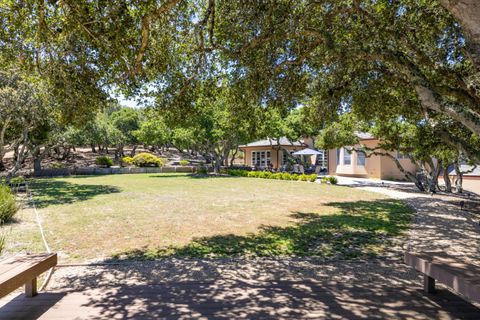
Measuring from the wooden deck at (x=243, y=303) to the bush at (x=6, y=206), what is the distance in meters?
6.37

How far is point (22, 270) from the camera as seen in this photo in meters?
3.48

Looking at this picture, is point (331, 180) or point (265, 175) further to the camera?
point (265, 175)

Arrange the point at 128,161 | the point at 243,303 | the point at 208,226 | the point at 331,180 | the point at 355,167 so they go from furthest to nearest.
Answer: the point at 128,161, the point at 355,167, the point at 331,180, the point at 208,226, the point at 243,303

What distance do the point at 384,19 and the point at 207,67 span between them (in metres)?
4.78

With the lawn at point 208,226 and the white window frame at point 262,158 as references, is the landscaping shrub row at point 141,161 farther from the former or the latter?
the lawn at point 208,226

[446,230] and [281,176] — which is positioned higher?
[281,176]

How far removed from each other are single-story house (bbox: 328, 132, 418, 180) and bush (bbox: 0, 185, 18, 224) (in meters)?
22.0

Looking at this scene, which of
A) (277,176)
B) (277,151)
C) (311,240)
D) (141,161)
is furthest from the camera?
(277,151)

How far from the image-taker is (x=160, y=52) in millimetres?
8016

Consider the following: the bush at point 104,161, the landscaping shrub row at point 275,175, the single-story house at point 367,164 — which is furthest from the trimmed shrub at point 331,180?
the bush at point 104,161

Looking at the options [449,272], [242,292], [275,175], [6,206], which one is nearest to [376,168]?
[275,175]

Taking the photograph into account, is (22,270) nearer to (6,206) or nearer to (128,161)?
(6,206)

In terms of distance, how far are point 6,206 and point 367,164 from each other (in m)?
26.0

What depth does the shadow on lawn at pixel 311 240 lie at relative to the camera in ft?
22.0
